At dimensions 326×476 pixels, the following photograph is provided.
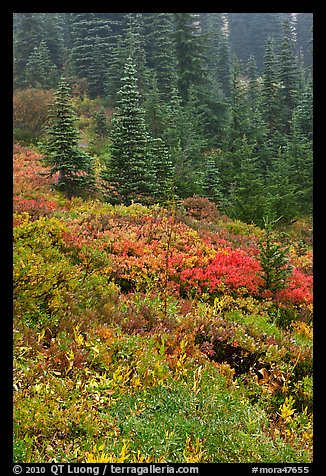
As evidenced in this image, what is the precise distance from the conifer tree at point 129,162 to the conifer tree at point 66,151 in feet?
3.38

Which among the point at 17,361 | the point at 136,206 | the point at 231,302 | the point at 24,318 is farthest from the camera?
the point at 136,206

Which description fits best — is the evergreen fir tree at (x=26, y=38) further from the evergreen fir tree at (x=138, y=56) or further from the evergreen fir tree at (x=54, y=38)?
the evergreen fir tree at (x=138, y=56)

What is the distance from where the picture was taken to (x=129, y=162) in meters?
16.6

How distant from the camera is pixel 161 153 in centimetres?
1872


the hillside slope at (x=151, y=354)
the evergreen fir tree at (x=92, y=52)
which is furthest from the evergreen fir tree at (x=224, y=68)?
the hillside slope at (x=151, y=354)

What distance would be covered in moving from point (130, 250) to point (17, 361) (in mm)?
5019

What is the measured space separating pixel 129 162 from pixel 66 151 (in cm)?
273

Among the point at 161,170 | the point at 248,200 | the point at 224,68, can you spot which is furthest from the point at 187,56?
the point at 248,200

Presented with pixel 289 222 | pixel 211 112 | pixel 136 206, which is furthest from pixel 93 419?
pixel 211 112

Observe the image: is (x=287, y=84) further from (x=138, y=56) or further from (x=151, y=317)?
(x=151, y=317)

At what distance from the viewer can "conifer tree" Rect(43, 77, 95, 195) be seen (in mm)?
16000

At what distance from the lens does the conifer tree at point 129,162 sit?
1664cm
